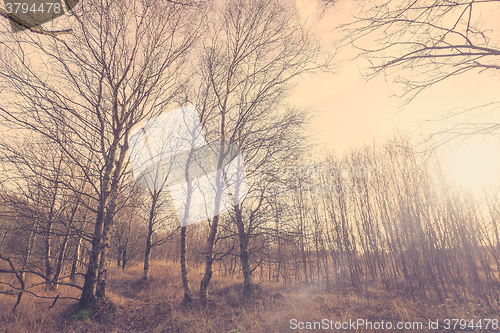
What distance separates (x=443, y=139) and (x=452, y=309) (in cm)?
855

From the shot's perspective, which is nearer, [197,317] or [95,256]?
[95,256]

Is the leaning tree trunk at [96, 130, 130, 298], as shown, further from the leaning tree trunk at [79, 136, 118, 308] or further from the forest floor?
the forest floor

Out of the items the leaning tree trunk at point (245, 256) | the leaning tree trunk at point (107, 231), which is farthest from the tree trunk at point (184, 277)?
the leaning tree trunk at point (107, 231)

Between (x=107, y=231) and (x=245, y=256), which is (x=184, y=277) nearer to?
(x=245, y=256)

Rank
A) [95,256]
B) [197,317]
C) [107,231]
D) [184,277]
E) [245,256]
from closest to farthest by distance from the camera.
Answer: [95,256] < [107,231] < [197,317] < [184,277] < [245,256]

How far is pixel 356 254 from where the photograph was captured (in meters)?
15.2

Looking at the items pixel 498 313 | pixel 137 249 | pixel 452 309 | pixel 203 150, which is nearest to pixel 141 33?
pixel 203 150

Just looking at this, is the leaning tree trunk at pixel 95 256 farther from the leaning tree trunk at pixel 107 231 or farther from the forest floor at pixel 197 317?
the forest floor at pixel 197 317

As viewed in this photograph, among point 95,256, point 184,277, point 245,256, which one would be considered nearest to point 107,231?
point 95,256

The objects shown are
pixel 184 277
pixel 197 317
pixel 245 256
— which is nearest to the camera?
pixel 197 317

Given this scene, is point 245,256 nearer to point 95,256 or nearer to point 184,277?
point 184,277


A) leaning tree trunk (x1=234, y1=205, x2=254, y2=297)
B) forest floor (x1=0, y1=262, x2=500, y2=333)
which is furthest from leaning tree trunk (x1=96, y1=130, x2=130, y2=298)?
leaning tree trunk (x1=234, y1=205, x2=254, y2=297)

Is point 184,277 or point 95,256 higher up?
point 95,256

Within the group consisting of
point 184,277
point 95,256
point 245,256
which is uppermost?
point 95,256
